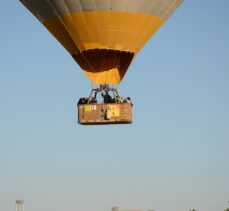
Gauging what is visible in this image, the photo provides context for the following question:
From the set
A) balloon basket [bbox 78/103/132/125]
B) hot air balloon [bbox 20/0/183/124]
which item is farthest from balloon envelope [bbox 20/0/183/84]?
balloon basket [bbox 78/103/132/125]

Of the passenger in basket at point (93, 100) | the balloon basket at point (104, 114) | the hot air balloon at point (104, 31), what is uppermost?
the hot air balloon at point (104, 31)

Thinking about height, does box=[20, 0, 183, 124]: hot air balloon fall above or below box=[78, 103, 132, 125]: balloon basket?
above

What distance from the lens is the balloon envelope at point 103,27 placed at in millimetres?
33906

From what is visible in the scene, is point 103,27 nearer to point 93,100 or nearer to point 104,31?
point 104,31

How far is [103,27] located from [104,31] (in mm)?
152

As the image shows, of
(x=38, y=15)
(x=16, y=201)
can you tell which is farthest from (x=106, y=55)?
(x=16, y=201)

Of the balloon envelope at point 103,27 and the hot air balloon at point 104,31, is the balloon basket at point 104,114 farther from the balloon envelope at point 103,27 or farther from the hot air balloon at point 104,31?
the balloon envelope at point 103,27

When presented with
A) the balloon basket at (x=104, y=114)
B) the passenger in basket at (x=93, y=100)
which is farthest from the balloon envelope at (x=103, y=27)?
the balloon basket at (x=104, y=114)

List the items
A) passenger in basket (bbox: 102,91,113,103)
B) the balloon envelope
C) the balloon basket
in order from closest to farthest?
the balloon basket
the balloon envelope
passenger in basket (bbox: 102,91,113,103)

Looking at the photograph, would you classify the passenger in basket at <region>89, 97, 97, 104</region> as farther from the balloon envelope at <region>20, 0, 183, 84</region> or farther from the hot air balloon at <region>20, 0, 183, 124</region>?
the balloon envelope at <region>20, 0, 183, 84</region>

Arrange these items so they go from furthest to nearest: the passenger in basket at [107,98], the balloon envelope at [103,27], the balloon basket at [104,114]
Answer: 1. the passenger in basket at [107,98]
2. the balloon envelope at [103,27]
3. the balloon basket at [104,114]

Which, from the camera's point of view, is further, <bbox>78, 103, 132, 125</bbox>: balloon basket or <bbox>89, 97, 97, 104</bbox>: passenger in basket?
<bbox>89, 97, 97, 104</bbox>: passenger in basket

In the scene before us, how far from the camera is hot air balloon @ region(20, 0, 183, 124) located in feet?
111

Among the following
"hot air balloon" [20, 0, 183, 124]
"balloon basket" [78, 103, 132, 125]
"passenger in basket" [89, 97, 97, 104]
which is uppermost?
"hot air balloon" [20, 0, 183, 124]
